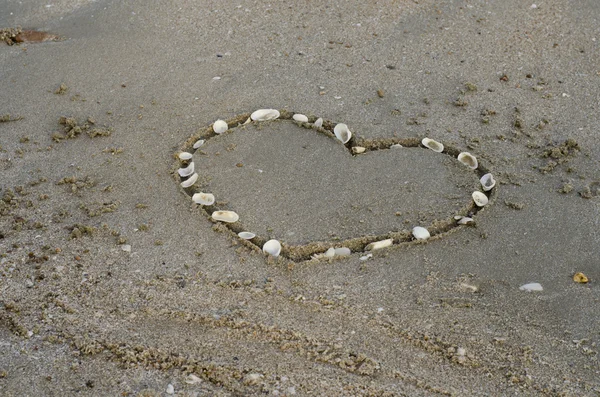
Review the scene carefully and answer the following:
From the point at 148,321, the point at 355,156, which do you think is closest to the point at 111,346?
the point at 148,321

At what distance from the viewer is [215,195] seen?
3.43 m

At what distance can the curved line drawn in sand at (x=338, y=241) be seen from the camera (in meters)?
3.12

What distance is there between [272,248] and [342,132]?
98 centimetres

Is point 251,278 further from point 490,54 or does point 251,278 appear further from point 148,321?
point 490,54

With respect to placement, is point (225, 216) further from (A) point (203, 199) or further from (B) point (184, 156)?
(B) point (184, 156)

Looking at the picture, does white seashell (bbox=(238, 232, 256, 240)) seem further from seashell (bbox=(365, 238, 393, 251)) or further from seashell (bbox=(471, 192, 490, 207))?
seashell (bbox=(471, 192, 490, 207))

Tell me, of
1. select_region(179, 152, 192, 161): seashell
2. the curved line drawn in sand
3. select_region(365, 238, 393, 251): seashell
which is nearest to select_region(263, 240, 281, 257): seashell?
the curved line drawn in sand

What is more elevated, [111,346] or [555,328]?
[111,346]

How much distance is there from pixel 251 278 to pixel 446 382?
3.03ft

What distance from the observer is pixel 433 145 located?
3.72 m

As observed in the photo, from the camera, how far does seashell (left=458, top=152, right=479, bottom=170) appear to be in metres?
3.59

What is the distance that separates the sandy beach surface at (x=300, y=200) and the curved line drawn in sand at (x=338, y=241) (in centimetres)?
2

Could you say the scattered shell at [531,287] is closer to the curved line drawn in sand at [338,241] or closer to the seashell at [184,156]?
the curved line drawn in sand at [338,241]

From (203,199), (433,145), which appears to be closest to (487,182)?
(433,145)
